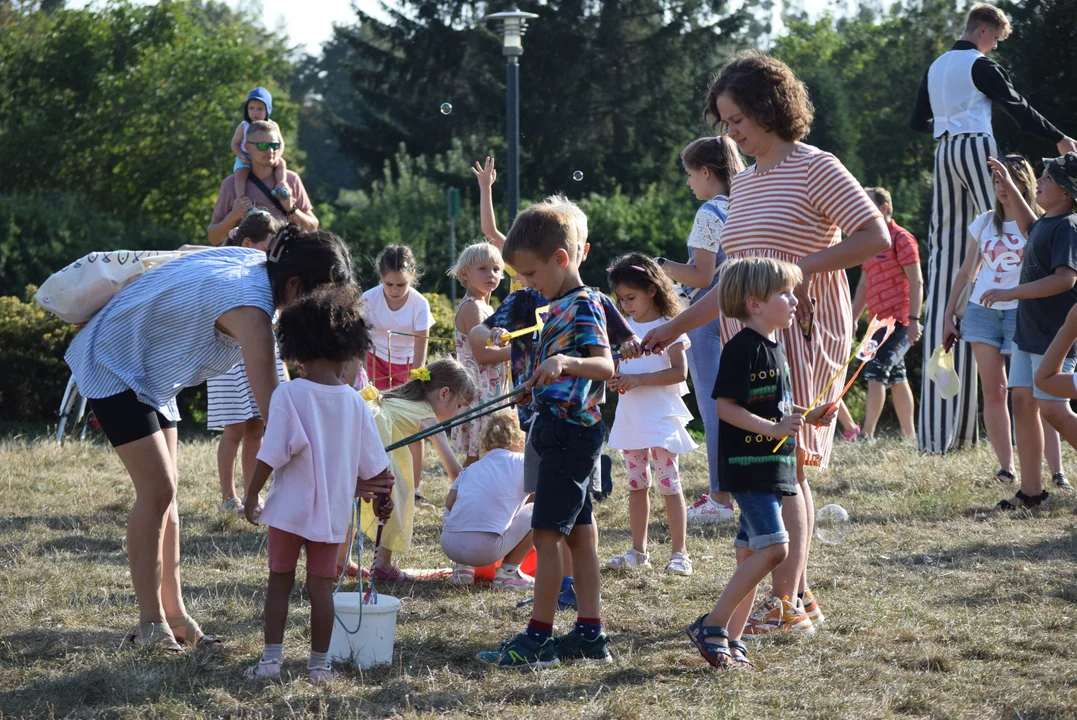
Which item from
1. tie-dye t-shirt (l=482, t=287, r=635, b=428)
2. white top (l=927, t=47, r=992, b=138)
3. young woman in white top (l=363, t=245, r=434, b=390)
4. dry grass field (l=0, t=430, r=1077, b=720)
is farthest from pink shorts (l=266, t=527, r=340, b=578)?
white top (l=927, t=47, r=992, b=138)

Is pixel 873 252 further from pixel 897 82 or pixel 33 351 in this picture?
pixel 897 82

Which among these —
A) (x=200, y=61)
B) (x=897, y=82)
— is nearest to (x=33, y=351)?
(x=200, y=61)

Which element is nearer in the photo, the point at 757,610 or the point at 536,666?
the point at 536,666

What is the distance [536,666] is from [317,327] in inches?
51.0

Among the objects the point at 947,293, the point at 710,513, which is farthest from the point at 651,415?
the point at 947,293

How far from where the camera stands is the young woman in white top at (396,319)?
710 centimetres

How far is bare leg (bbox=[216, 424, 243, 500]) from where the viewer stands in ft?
21.6

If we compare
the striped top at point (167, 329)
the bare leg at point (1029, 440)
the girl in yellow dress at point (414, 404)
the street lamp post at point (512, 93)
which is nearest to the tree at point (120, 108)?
the street lamp post at point (512, 93)

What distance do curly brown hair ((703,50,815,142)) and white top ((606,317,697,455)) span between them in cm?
150

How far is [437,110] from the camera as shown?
3008 centimetres

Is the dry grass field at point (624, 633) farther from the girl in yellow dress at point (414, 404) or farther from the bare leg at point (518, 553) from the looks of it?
the girl in yellow dress at point (414, 404)

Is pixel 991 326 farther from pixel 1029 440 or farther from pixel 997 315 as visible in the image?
pixel 1029 440

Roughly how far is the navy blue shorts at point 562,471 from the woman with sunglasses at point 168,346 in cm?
50

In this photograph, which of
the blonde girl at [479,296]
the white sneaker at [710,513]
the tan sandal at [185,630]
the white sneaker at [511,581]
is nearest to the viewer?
the tan sandal at [185,630]
